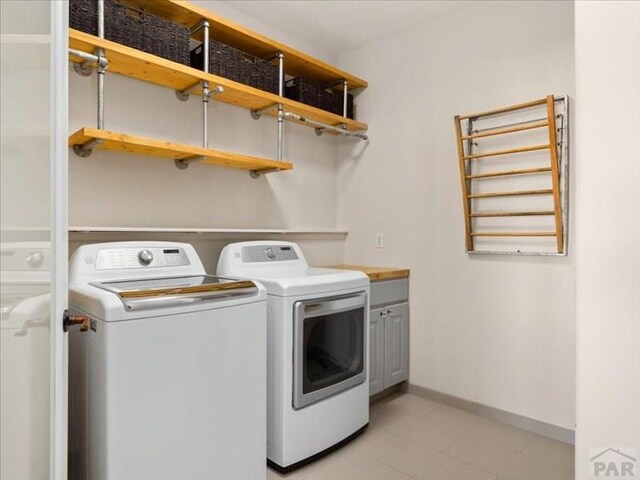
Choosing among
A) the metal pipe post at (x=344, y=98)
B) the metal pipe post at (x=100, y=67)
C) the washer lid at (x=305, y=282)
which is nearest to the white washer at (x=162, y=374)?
the washer lid at (x=305, y=282)

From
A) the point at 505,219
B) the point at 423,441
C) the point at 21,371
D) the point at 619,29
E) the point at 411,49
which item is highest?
the point at 411,49

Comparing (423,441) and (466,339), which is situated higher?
(466,339)

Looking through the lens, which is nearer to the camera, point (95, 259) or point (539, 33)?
point (95, 259)

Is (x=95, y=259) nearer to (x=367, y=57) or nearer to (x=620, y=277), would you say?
(x=620, y=277)

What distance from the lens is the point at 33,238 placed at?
90cm

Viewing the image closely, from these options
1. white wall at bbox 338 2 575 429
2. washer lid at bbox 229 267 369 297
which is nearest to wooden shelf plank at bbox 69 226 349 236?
washer lid at bbox 229 267 369 297

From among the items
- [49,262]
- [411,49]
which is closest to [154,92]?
[49,262]

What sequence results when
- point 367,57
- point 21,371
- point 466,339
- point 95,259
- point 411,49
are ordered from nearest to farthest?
point 21,371 → point 95,259 → point 466,339 → point 411,49 → point 367,57

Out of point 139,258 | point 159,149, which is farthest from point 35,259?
point 159,149

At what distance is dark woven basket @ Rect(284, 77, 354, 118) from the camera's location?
287 centimetres

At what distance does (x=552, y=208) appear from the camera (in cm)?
238

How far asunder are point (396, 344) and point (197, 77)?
218 cm

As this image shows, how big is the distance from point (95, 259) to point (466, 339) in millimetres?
2300

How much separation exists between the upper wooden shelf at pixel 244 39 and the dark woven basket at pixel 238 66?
0.27ft
